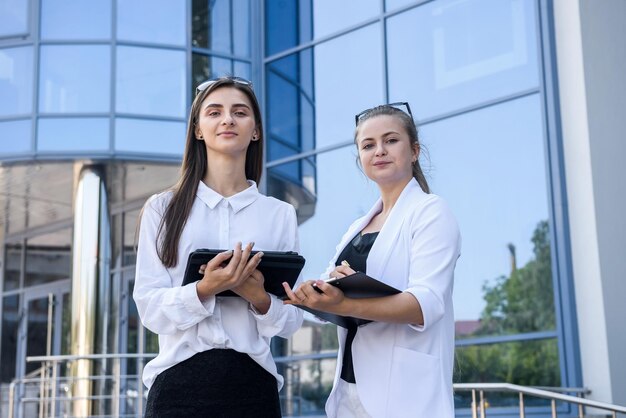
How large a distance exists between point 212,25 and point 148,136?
5.50 feet

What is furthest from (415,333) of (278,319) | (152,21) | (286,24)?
(152,21)

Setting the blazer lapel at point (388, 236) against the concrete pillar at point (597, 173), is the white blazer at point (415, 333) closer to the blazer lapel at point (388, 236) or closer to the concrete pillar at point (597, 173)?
the blazer lapel at point (388, 236)

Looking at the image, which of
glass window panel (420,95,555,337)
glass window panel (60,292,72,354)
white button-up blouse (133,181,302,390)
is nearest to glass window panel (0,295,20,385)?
glass window panel (60,292,72,354)

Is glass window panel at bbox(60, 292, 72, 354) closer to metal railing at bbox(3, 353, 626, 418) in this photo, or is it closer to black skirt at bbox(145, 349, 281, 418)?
metal railing at bbox(3, 353, 626, 418)

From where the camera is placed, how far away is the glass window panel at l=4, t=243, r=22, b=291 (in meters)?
15.9

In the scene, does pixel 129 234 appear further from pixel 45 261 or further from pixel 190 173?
pixel 190 173

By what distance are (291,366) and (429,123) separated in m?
3.14

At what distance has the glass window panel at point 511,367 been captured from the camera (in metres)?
7.20

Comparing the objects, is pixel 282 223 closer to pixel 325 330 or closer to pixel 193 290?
pixel 193 290

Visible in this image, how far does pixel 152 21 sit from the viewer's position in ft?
36.7

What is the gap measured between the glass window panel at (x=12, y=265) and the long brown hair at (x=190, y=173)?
1421cm

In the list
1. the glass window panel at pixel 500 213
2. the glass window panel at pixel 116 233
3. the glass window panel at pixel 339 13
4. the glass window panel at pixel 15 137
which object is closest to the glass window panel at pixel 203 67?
the glass window panel at pixel 339 13

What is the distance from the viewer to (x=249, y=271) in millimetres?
2201

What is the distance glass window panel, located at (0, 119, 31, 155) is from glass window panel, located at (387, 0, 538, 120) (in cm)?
495
